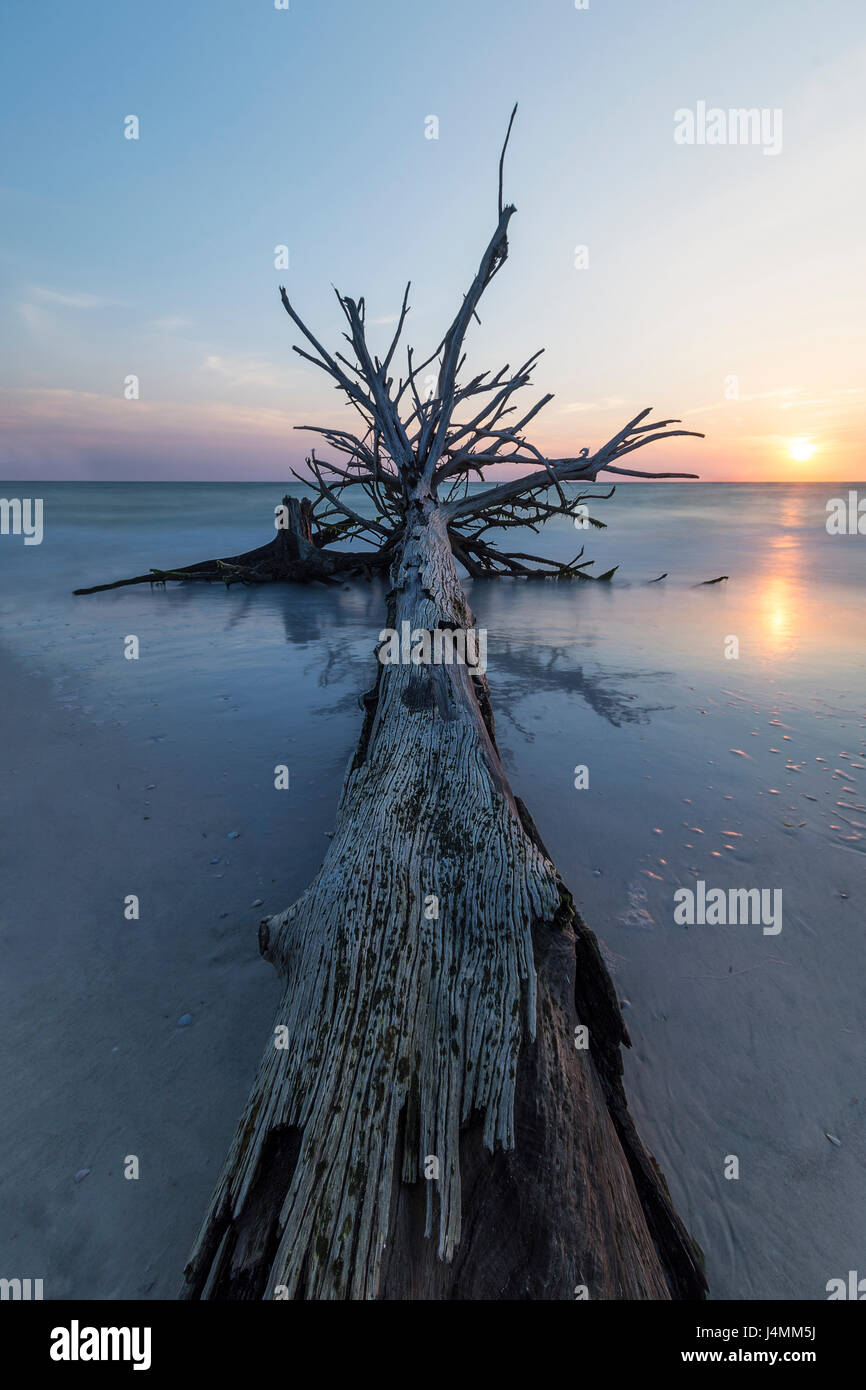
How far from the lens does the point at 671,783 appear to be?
3.31 meters

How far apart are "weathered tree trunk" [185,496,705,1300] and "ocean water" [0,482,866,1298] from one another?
444 mm

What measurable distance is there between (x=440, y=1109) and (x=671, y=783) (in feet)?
8.20

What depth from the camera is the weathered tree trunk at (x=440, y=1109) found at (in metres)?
1.02

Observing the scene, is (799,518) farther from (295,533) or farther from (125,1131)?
(125,1131)

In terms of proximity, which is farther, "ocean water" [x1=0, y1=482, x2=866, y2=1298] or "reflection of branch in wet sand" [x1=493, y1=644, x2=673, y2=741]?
"reflection of branch in wet sand" [x1=493, y1=644, x2=673, y2=741]

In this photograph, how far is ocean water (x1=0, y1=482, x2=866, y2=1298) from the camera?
156 centimetres
